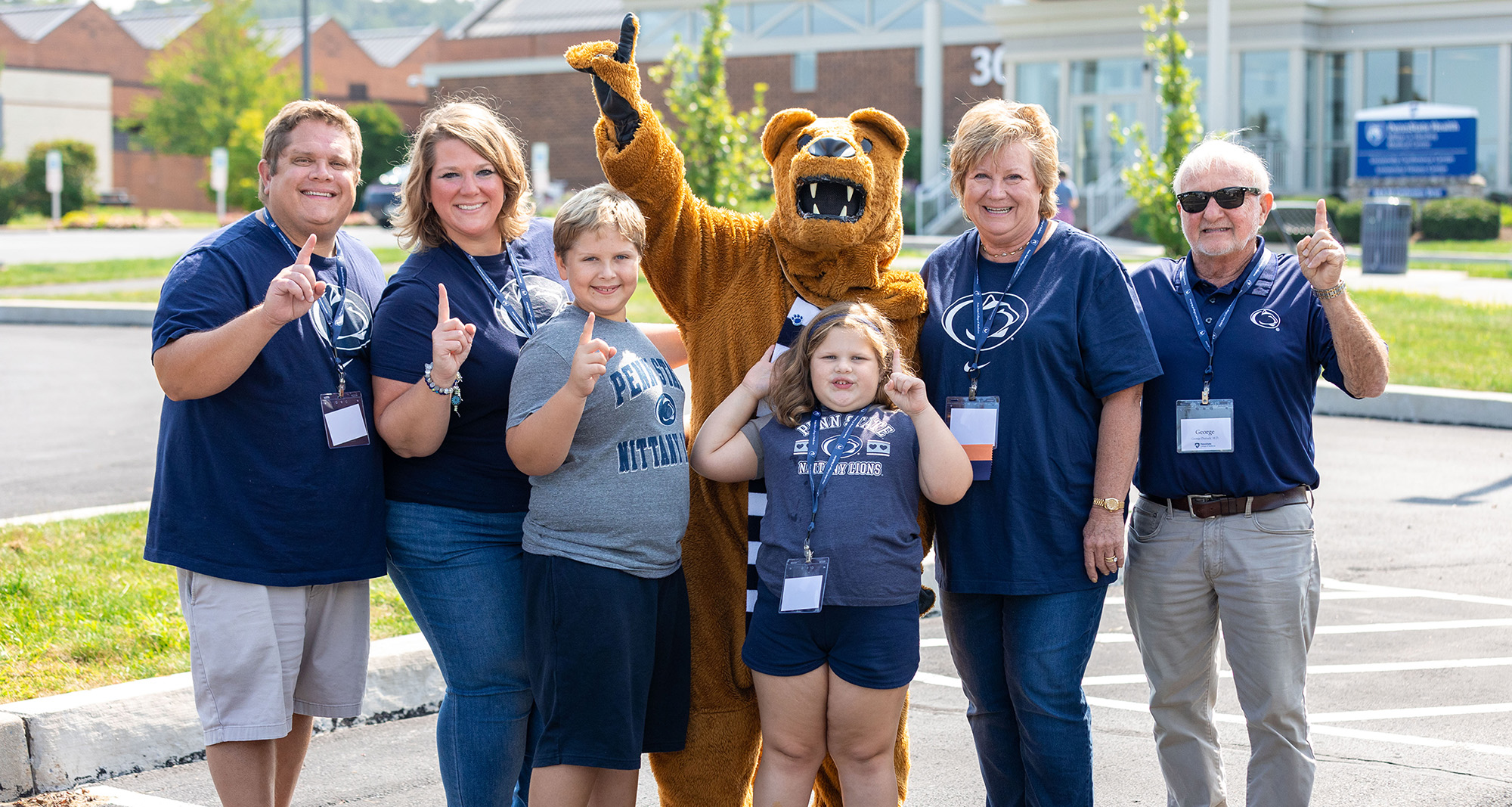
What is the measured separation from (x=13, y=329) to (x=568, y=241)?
51.5 feet

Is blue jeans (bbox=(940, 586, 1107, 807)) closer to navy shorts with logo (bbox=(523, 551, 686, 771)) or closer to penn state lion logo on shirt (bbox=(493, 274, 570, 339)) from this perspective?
navy shorts with logo (bbox=(523, 551, 686, 771))

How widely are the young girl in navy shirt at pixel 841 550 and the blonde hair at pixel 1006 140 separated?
0.51 meters

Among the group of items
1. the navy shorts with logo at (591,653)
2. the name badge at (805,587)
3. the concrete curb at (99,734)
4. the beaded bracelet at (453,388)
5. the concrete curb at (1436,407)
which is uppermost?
the beaded bracelet at (453,388)

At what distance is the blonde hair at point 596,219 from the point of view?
3385mm

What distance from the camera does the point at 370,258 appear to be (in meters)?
3.84

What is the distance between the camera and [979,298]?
3.61 meters

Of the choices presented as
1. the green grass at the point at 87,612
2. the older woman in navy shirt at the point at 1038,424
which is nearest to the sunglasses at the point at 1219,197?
the older woman in navy shirt at the point at 1038,424

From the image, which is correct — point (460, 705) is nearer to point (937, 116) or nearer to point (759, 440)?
point (759, 440)

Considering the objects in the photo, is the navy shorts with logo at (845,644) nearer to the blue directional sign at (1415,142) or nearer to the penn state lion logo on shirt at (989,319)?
the penn state lion logo on shirt at (989,319)

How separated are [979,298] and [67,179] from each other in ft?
151

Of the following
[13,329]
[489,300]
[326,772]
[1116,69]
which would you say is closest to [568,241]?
[489,300]

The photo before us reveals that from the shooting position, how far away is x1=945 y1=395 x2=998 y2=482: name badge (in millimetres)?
3512

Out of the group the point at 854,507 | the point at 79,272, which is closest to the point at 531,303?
the point at 854,507

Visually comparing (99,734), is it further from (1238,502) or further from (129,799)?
(1238,502)
